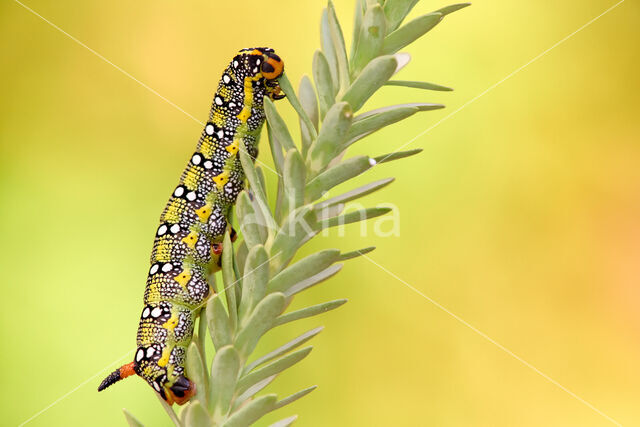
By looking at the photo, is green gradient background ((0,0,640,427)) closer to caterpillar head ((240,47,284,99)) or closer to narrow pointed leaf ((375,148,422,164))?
caterpillar head ((240,47,284,99))

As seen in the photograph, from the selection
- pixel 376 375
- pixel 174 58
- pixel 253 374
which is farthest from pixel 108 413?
pixel 253 374

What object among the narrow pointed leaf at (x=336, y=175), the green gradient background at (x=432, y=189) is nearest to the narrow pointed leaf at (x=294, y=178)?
the narrow pointed leaf at (x=336, y=175)

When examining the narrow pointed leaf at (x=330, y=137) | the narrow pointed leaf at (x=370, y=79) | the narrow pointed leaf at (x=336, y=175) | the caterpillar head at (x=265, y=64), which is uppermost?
the caterpillar head at (x=265, y=64)

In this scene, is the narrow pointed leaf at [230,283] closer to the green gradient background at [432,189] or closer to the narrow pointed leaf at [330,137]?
the narrow pointed leaf at [330,137]

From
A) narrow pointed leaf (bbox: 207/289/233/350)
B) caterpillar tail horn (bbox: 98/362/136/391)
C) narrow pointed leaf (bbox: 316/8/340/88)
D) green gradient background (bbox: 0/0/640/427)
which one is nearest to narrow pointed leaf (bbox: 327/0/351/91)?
narrow pointed leaf (bbox: 316/8/340/88)

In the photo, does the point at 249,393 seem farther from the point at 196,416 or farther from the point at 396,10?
the point at 396,10

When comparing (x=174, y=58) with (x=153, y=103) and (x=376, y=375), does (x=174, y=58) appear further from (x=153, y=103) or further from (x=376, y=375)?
(x=376, y=375)

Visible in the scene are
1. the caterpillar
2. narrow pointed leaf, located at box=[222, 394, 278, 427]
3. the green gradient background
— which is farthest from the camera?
the green gradient background
